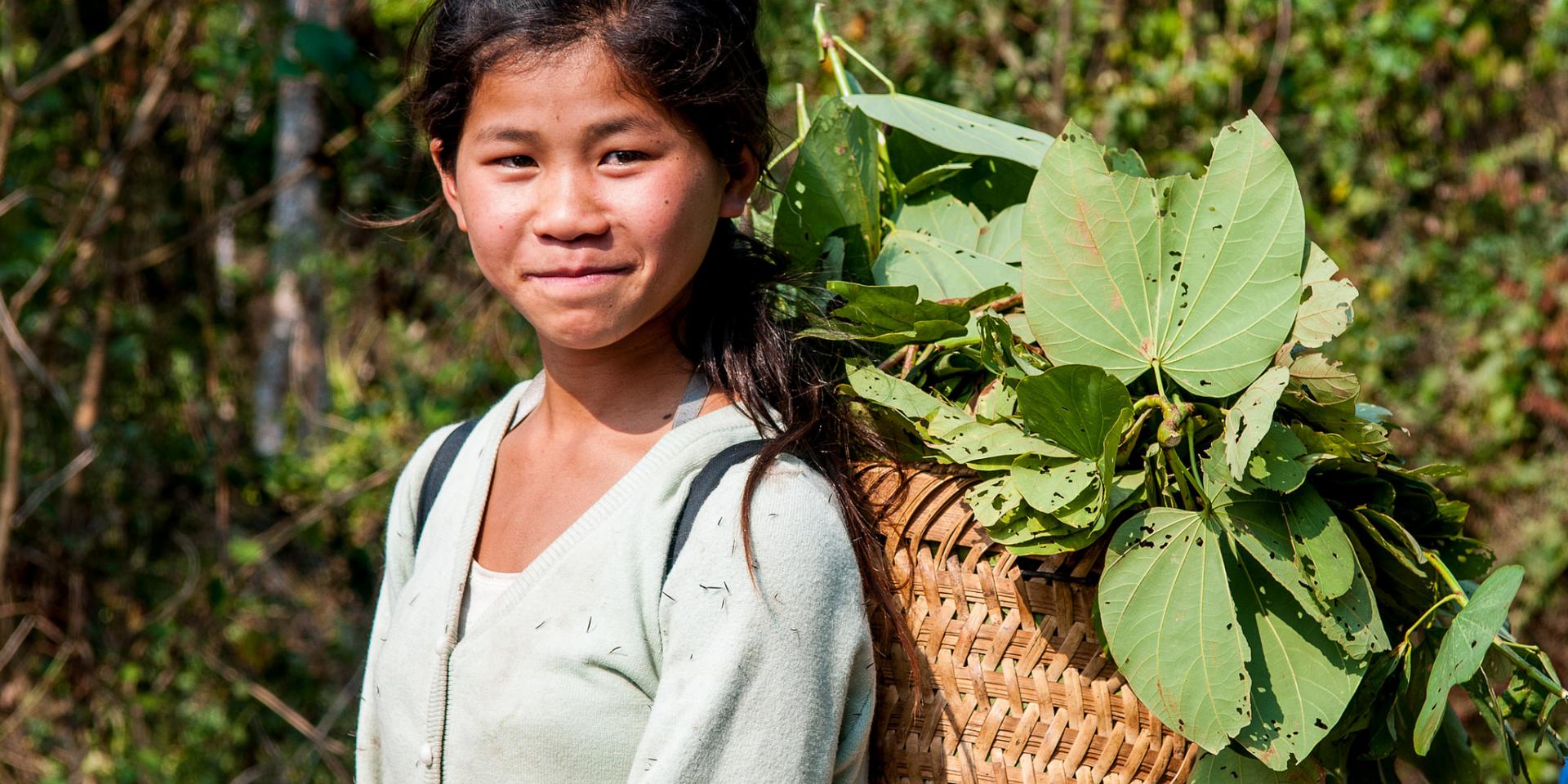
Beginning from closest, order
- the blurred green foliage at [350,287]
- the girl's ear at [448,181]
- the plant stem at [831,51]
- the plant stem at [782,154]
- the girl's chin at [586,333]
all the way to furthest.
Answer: the girl's chin at [586,333], the girl's ear at [448,181], the plant stem at [782,154], the plant stem at [831,51], the blurred green foliage at [350,287]

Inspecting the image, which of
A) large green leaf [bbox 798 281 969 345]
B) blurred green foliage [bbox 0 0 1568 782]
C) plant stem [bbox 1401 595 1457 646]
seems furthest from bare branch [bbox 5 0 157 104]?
plant stem [bbox 1401 595 1457 646]

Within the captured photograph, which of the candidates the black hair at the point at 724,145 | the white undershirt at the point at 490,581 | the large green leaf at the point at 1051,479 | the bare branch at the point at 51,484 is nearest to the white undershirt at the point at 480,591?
the white undershirt at the point at 490,581

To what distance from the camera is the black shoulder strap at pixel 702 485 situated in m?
1.12

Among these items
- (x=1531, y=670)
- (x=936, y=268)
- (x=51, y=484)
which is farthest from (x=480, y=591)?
(x=51, y=484)

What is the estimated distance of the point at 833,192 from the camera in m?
1.34

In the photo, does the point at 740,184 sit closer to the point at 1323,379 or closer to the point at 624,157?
the point at 624,157

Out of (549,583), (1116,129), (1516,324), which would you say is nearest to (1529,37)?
(1516,324)

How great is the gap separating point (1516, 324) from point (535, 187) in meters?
3.43

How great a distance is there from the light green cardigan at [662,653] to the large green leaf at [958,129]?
0.39 m

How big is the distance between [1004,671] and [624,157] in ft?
1.77

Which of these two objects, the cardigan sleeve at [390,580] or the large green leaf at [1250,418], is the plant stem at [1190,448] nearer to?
the large green leaf at [1250,418]

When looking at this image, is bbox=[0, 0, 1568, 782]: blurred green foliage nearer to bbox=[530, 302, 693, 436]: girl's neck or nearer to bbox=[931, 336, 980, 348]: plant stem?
bbox=[530, 302, 693, 436]: girl's neck

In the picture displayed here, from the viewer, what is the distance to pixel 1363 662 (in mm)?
1030

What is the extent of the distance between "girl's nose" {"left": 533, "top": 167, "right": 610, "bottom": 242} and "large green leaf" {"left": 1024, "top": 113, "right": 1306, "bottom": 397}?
14.4 inches
